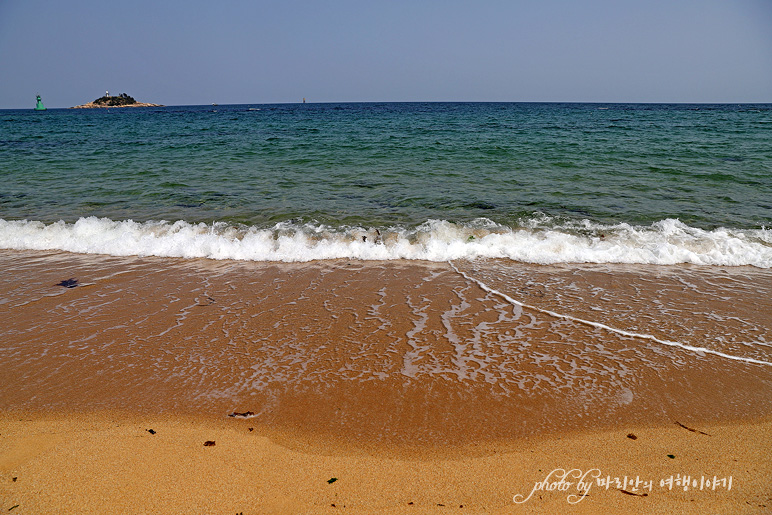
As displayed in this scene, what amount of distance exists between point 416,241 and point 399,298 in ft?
6.83

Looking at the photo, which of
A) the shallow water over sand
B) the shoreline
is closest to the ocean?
the shallow water over sand

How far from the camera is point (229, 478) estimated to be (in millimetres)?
2299

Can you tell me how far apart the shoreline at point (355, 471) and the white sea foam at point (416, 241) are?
3514mm

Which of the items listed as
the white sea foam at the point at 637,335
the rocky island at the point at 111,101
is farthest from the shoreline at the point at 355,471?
the rocky island at the point at 111,101

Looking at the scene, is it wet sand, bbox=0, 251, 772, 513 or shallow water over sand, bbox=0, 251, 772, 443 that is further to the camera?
shallow water over sand, bbox=0, 251, 772, 443

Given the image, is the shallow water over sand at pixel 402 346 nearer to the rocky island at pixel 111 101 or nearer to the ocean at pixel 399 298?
the ocean at pixel 399 298

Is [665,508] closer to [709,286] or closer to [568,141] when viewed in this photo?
[709,286]

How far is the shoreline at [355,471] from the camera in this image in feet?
7.06

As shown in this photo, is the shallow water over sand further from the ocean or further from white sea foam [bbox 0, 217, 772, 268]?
white sea foam [bbox 0, 217, 772, 268]

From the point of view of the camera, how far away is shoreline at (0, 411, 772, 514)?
2.15 metres

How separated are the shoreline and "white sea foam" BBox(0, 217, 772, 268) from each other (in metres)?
3.51

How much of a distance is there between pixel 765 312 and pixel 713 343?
43.1 inches

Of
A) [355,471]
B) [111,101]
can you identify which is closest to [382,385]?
[355,471]

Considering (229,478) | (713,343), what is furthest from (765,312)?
(229,478)
